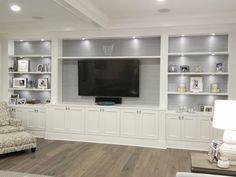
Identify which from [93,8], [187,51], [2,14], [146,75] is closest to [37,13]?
[2,14]

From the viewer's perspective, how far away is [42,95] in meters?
6.84

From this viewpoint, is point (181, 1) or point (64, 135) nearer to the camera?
point (181, 1)

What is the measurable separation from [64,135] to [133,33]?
2.86 m

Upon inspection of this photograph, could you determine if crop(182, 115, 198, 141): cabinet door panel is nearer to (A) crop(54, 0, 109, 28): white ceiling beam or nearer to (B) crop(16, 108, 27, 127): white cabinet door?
(A) crop(54, 0, 109, 28): white ceiling beam

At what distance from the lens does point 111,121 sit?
584 cm

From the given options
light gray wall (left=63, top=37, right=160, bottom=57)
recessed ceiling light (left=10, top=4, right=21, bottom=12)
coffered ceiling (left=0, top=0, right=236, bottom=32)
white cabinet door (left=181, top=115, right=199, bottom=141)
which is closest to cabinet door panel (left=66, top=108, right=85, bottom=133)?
light gray wall (left=63, top=37, right=160, bottom=57)

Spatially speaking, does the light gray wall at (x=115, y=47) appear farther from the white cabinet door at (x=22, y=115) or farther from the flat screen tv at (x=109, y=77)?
the white cabinet door at (x=22, y=115)

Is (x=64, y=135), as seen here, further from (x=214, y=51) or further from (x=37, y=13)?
(x=214, y=51)

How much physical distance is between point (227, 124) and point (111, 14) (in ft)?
12.0

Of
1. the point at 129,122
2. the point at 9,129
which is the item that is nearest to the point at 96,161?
the point at 129,122

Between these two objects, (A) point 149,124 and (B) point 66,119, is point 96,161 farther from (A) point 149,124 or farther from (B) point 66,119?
(B) point 66,119

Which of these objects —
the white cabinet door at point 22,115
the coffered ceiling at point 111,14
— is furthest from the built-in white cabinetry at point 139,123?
the white cabinet door at point 22,115

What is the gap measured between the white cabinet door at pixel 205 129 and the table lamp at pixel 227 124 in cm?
278

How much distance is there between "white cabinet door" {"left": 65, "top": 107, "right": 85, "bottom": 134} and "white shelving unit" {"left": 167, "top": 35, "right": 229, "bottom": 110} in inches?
80.5
